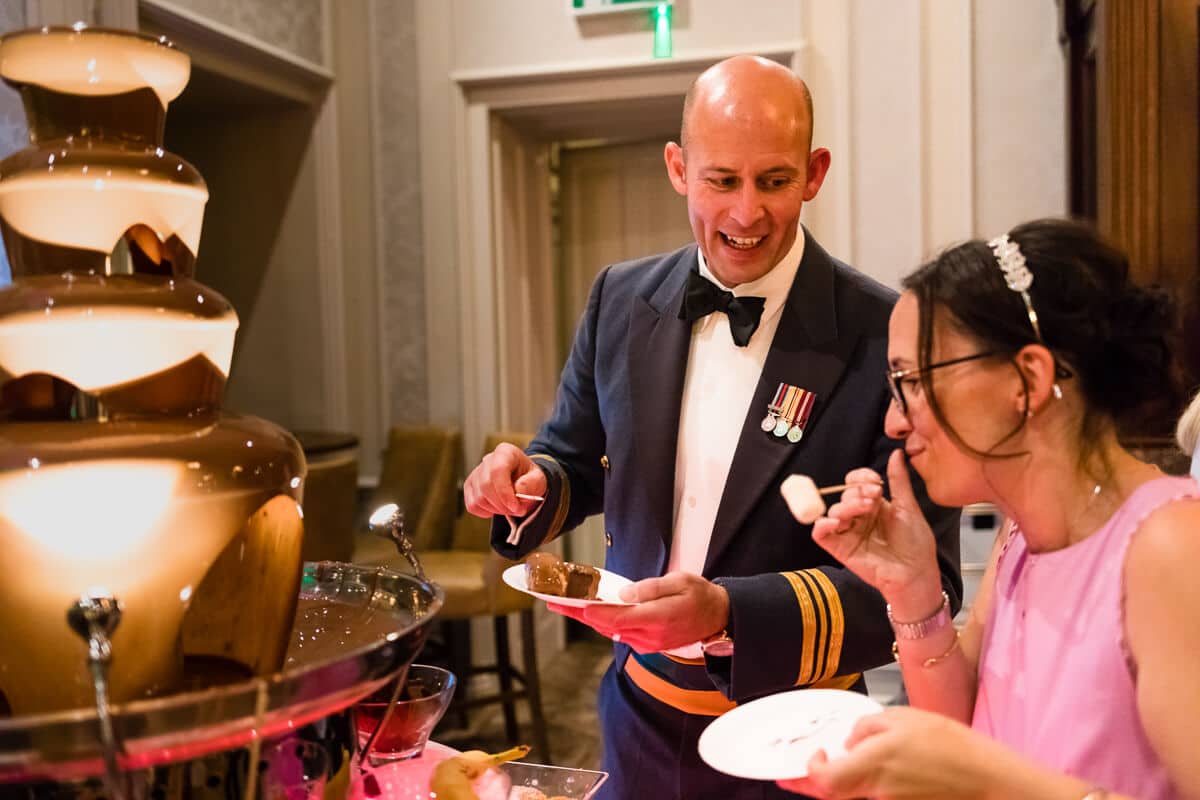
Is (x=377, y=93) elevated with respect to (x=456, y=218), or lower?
elevated

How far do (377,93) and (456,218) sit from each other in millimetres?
684

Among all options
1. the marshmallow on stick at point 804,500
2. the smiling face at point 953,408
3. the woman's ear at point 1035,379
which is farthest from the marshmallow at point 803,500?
the woman's ear at point 1035,379

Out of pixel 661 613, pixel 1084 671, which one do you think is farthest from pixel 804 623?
pixel 1084 671

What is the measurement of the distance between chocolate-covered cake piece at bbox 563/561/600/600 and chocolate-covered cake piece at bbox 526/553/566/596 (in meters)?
0.01

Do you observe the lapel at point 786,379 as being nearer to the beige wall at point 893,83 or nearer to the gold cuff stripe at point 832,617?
the gold cuff stripe at point 832,617

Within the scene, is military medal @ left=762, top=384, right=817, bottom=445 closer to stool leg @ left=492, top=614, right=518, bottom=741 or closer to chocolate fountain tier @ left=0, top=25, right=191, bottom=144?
chocolate fountain tier @ left=0, top=25, right=191, bottom=144

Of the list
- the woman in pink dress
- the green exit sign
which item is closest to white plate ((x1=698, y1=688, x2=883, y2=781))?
the woman in pink dress

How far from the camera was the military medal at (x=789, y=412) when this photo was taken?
174 cm

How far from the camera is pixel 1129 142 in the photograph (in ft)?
8.83

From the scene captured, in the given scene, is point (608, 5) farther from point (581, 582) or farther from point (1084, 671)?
point (1084, 671)

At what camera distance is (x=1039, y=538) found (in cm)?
119

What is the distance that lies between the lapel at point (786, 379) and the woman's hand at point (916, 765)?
78 cm

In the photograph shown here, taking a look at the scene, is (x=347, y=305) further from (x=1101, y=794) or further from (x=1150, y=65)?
(x=1101, y=794)

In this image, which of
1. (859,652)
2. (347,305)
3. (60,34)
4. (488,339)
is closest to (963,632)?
(859,652)
